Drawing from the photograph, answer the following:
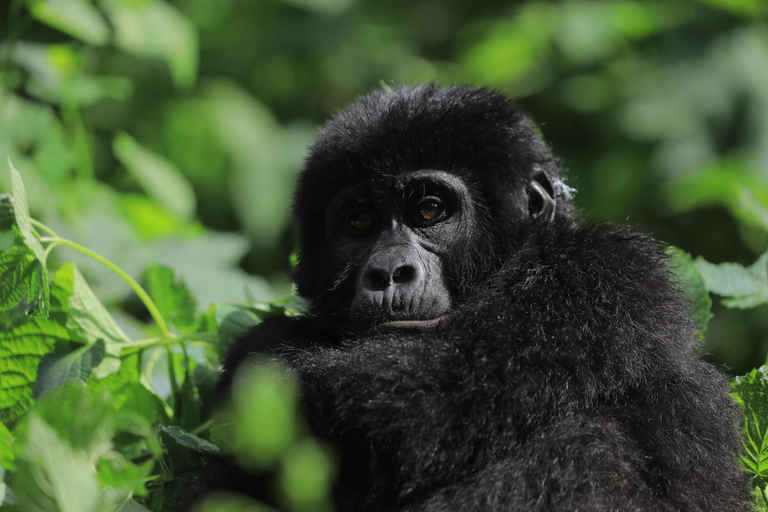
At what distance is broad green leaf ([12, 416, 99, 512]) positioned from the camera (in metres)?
1.19

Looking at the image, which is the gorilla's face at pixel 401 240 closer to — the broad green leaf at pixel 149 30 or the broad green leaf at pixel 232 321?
the broad green leaf at pixel 232 321

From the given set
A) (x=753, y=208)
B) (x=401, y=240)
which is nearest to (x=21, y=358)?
(x=401, y=240)

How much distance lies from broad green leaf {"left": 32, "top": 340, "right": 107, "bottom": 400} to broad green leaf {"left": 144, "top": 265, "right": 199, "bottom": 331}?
46cm

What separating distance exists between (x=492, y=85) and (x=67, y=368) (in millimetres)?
3621

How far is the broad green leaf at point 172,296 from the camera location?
2.83 m

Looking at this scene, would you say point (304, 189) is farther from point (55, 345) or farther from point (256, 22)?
point (256, 22)

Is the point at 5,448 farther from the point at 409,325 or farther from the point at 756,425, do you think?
the point at 756,425

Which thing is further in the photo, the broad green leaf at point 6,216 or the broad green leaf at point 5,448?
the broad green leaf at point 6,216

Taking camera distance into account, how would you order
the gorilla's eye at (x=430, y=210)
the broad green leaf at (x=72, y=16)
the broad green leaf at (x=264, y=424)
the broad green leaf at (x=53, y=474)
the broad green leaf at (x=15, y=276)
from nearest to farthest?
the broad green leaf at (x=264, y=424) < the broad green leaf at (x=53, y=474) < the broad green leaf at (x=15, y=276) < the gorilla's eye at (x=430, y=210) < the broad green leaf at (x=72, y=16)

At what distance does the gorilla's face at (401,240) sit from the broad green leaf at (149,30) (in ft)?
7.40

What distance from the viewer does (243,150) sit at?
21.5 ft

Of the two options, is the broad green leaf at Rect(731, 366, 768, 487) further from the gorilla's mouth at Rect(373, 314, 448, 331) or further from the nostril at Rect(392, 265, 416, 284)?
the nostril at Rect(392, 265, 416, 284)

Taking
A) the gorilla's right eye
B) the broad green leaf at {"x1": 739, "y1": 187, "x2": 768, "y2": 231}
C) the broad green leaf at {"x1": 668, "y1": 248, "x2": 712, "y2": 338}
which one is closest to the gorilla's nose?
the gorilla's right eye

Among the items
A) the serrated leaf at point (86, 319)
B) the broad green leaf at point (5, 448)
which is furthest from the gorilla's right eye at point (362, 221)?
the broad green leaf at point (5, 448)
